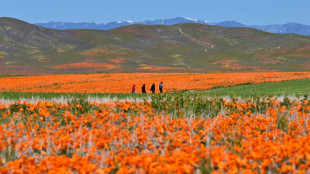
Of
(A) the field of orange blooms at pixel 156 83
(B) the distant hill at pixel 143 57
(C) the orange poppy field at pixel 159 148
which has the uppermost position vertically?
(B) the distant hill at pixel 143 57

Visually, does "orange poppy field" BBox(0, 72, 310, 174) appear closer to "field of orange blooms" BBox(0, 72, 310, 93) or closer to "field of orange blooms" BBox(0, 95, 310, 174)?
"field of orange blooms" BBox(0, 95, 310, 174)

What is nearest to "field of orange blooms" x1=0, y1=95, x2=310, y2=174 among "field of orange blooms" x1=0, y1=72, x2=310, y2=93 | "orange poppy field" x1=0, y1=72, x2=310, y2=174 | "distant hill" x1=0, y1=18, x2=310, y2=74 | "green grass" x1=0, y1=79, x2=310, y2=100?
"orange poppy field" x1=0, y1=72, x2=310, y2=174

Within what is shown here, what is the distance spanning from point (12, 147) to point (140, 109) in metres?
5.30

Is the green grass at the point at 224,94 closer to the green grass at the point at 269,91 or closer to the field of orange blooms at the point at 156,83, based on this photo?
the green grass at the point at 269,91

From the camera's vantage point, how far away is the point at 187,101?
42.4 feet

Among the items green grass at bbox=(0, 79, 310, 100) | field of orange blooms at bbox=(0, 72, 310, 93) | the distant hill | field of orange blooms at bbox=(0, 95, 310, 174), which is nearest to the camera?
field of orange blooms at bbox=(0, 95, 310, 174)

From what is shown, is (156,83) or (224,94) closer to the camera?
(224,94)

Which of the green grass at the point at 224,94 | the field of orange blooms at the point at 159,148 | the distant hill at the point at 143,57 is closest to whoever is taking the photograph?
the field of orange blooms at the point at 159,148

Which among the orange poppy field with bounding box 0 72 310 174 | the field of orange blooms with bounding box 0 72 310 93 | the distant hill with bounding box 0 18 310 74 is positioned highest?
the distant hill with bounding box 0 18 310 74

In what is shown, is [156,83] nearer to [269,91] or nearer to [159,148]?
[269,91]

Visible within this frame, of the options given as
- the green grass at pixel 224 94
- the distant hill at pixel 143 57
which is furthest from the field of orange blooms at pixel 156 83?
the distant hill at pixel 143 57

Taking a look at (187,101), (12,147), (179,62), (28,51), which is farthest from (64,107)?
(28,51)

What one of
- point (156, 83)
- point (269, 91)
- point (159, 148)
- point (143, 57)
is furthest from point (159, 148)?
point (143, 57)

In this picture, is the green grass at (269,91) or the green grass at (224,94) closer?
the green grass at (224,94)
